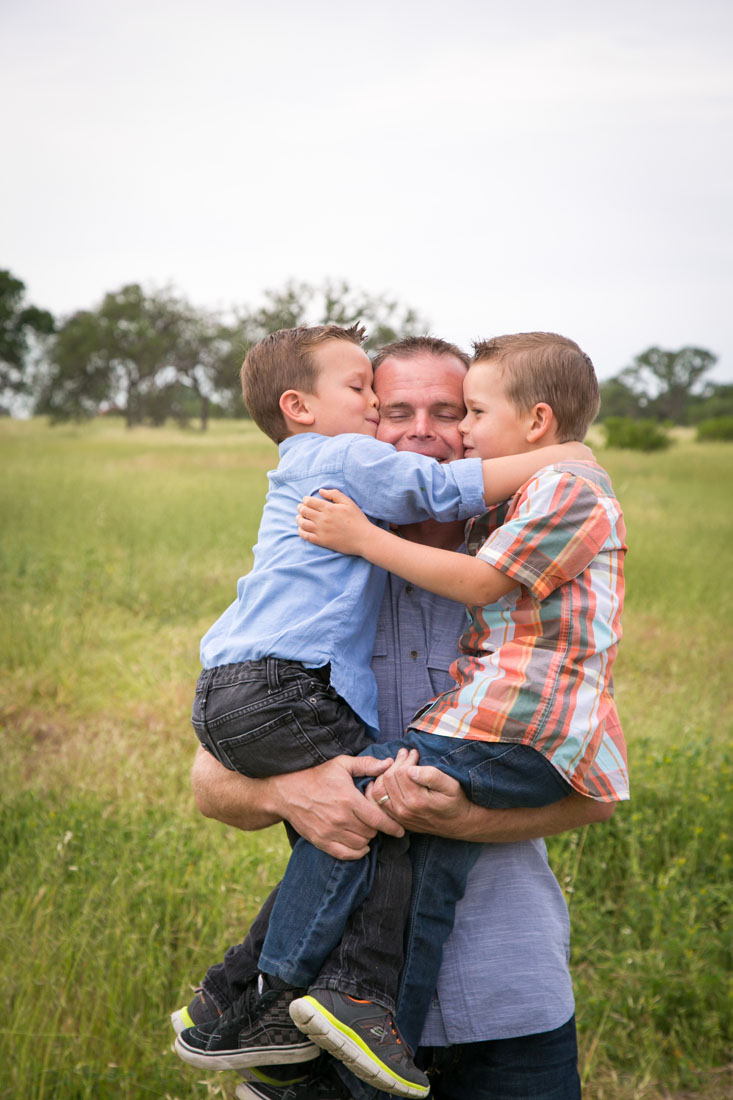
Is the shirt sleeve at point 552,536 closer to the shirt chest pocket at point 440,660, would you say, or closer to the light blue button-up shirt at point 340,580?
the light blue button-up shirt at point 340,580

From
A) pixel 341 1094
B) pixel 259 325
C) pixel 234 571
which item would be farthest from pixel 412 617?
pixel 259 325

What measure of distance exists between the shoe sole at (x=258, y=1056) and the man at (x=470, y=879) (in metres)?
0.13

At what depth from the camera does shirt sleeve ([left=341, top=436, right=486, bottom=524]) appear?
6.05ft

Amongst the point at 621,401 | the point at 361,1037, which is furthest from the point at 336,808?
the point at 621,401

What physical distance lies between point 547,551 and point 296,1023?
3.34ft

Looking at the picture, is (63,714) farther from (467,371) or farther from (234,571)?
(467,371)

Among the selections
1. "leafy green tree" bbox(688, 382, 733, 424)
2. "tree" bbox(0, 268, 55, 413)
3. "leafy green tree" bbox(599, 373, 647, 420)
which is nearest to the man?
"tree" bbox(0, 268, 55, 413)

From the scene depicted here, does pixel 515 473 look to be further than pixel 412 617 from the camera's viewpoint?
No

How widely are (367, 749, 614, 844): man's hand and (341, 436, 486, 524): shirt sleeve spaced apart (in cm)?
52

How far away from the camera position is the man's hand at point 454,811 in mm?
1642

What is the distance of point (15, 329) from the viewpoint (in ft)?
69.7

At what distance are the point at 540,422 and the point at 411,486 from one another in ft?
1.18

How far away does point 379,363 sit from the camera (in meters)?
2.23

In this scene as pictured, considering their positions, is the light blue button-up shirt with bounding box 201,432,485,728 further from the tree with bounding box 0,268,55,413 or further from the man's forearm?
the tree with bounding box 0,268,55,413
